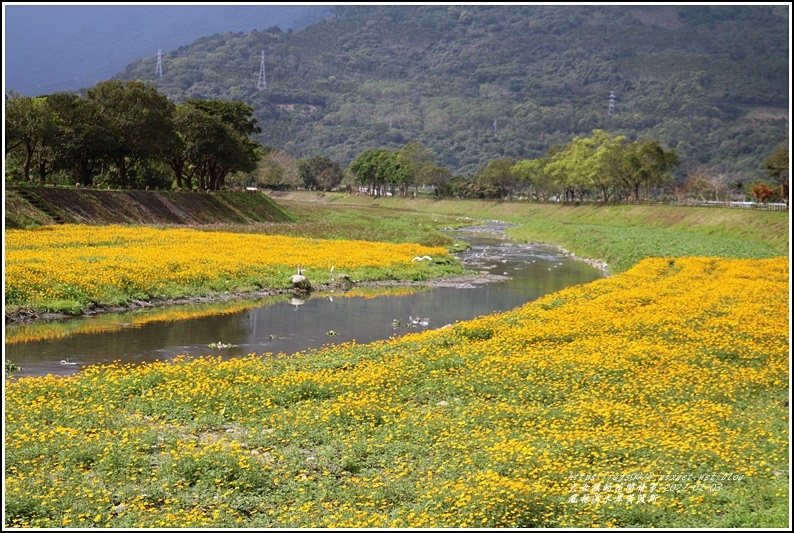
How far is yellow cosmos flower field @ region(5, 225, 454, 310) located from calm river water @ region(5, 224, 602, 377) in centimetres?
250

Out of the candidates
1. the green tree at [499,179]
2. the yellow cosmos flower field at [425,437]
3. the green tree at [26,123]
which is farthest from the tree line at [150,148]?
the yellow cosmos flower field at [425,437]

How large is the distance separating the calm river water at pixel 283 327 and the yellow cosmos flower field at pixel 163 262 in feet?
8.21

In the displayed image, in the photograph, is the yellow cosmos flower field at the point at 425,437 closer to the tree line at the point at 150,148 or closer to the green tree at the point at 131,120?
the tree line at the point at 150,148

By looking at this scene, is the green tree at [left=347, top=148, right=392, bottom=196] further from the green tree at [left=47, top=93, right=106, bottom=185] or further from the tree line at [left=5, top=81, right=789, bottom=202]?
the green tree at [left=47, top=93, right=106, bottom=185]

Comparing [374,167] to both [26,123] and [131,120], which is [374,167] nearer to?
[131,120]

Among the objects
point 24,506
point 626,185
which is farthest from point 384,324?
point 626,185

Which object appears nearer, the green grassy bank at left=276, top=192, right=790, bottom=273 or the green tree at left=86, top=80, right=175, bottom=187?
the green grassy bank at left=276, top=192, right=790, bottom=273

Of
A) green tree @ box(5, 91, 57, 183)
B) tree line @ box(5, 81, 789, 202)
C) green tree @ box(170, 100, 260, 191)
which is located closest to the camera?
green tree @ box(5, 91, 57, 183)

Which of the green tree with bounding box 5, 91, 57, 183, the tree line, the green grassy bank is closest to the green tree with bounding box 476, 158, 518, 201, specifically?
the tree line

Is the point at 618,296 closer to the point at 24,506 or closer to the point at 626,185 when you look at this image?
the point at 24,506

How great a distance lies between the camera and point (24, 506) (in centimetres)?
1198

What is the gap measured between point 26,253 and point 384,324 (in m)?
17.5

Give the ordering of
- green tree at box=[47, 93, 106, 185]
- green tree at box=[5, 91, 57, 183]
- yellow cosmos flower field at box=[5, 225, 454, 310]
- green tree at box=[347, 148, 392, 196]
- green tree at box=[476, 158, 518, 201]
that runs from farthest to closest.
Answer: green tree at box=[347, 148, 392, 196] < green tree at box=[476, 158, 518, 201] < green tree at box=[47, 93, 106, 185] < green tree at box=[5, 91, 57, 183] < yellow cosmos flower field at box=[5, 225, 454, 310]

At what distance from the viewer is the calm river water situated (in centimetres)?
2494
